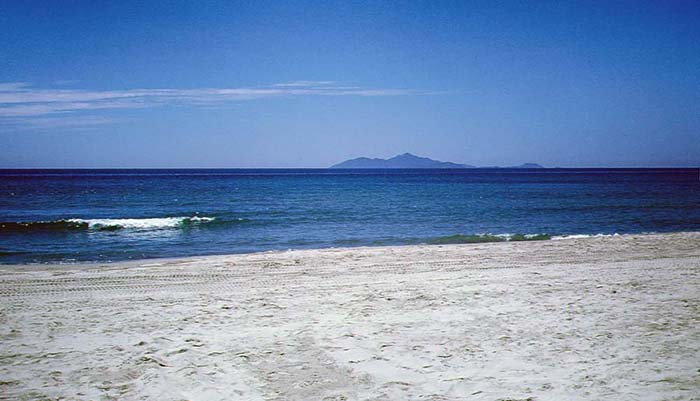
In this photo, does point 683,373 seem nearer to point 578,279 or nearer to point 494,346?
point 494,346

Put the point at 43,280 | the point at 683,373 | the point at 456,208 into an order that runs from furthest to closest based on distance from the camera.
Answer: the point at 456,208, the point at 43,280, the point at 683,373

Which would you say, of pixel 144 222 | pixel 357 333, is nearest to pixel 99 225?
pixel 144 222

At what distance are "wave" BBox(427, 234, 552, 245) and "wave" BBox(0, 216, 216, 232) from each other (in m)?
11.7

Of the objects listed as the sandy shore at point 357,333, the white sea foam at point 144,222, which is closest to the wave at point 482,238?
the sandy shore at point 357,333

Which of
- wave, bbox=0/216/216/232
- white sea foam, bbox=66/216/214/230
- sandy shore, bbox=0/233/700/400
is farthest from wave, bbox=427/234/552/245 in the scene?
white sea foam, bbox=66/216/214/230

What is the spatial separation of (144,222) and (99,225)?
207 cm

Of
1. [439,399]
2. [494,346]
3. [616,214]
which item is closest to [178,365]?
[439,399]

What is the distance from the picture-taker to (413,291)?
8500mm

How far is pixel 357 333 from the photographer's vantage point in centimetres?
622

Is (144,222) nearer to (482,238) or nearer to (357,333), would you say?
(482,238)

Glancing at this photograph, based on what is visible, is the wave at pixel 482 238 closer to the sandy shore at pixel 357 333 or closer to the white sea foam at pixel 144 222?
the sandy shore at pixel 357 333

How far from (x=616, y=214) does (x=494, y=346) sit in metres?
24.7

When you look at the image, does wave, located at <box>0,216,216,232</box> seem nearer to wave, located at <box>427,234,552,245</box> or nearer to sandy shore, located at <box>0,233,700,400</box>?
sandy shore, located at <box>0,233,700,400</box>

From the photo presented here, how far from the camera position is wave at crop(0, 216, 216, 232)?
68.9 ft
